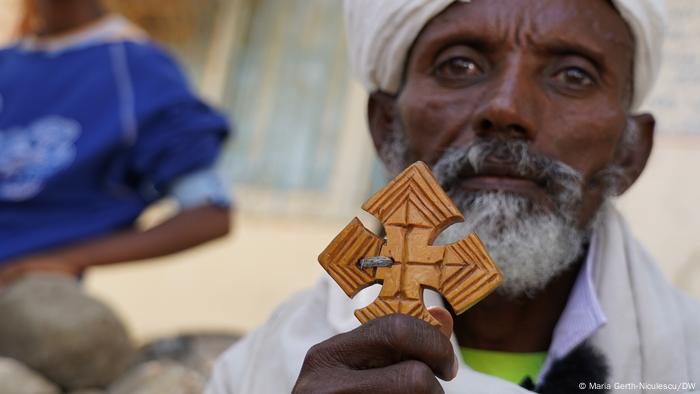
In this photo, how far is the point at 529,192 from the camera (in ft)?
6.77

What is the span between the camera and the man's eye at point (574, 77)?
2.18 meters

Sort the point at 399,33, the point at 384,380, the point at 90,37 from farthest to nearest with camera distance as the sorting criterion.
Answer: the point at 90,37
the point at 399,33
the point at 384,380

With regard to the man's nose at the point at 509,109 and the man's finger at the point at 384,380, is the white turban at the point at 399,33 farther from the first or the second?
the man's finger at the point at 384,380

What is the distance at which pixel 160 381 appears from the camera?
2.89 m

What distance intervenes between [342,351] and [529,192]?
0.67m

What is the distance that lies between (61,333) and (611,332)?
1460mm

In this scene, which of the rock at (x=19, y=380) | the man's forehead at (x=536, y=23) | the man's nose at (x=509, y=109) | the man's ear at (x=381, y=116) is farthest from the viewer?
the rock at (x=19, y=380)

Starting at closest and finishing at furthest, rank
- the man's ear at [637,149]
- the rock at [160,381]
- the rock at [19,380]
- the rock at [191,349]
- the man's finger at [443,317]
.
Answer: the man's finger at [443,317], the man's ear at [637,149], the rock at [19,380], the rock at [160,381], the rock at [191,349]

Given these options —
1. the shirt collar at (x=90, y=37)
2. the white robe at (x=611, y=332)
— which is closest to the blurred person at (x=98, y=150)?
the shirt collar at (x=90, y=37)

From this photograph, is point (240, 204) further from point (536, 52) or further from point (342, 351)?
point (342, 351)

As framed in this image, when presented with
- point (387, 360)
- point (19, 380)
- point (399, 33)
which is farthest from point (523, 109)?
point (19, 380)

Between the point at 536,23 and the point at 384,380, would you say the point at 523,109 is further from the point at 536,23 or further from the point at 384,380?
the point at 384,380

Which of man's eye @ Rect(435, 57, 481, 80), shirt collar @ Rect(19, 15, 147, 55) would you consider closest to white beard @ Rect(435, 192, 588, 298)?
man's eye @ Rect(435, 57, 481, 80)

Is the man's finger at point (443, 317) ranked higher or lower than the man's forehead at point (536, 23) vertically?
lower
